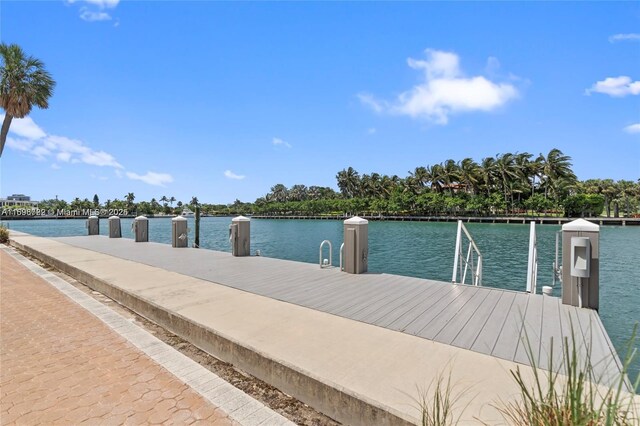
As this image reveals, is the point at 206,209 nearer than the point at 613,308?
No

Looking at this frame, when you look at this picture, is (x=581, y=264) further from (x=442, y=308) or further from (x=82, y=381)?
(x=82, y=381)

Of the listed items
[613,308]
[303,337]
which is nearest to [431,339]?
[303,337]

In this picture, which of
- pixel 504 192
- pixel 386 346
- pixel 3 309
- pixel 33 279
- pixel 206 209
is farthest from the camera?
pixel 206 209

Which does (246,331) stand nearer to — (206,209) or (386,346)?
(386,346)

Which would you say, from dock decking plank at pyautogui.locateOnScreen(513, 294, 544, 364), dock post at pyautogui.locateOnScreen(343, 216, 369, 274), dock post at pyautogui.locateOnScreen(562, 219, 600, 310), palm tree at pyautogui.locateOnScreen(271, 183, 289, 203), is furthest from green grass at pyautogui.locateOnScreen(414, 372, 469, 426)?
palm tree at pyautogui.locateOnScreen(271, 183, 289, 203)

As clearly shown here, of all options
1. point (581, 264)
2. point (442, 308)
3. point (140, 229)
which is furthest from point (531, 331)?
point (140, 229)

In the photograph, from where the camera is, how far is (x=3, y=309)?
A: 19.2ft

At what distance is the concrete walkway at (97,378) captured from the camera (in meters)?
2.80

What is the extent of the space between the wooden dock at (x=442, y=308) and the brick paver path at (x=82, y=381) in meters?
1.57

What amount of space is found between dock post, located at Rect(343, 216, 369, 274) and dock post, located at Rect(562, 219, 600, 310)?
3581 millimetres

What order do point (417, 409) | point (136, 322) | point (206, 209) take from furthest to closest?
point (206, 209)
point (136, 322)
point (417, 409)

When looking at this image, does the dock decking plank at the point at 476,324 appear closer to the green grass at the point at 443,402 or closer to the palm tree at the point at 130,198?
the green grass at the point at 443,402

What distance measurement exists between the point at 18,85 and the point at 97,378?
2390 cm

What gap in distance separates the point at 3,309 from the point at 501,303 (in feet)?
27.2
